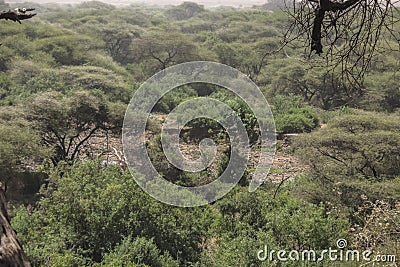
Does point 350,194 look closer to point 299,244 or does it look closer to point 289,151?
point 299,244

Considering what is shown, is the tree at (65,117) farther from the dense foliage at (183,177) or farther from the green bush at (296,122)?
the green bush at (296,122)

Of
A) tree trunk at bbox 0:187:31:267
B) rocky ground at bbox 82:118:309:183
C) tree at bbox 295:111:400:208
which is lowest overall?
rocky ground at bbox 82:118:309:183

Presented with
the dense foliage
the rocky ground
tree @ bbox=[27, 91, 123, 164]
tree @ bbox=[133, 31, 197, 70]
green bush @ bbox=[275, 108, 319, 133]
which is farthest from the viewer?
tree @ bbox=[133, 31, 197, 70]

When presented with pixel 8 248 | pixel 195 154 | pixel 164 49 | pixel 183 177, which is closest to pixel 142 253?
pixel 8 248

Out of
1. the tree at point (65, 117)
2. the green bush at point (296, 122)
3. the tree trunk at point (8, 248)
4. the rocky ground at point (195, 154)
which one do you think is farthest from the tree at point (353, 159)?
the tree trunk at point (8, 248)

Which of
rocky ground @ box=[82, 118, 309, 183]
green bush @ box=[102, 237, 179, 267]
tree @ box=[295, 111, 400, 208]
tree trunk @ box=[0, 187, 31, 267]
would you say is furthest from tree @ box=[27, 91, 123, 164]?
tree trunk @ box=[0, 187, 31, 267]

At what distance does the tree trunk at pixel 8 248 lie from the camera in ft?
5.64

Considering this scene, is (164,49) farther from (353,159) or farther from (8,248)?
(8,248)

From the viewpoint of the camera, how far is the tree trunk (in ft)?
5.64

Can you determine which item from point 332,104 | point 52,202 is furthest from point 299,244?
point 332,104

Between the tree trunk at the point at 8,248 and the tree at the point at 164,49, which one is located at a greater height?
the tree trunk at the point at 8,248

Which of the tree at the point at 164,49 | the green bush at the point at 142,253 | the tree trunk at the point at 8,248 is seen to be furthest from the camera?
the tree at the point at 164,49

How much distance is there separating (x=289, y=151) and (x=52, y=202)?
7.26 m

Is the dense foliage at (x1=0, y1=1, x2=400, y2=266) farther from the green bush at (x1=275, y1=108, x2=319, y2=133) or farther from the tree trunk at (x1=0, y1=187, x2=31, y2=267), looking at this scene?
the tree trunk at (x1=0, y1=187, x2=31, y2=267)
